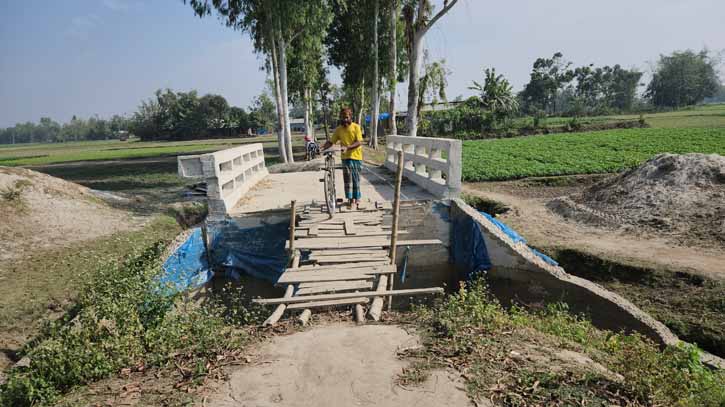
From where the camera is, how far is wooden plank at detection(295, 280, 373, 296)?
5.73 m

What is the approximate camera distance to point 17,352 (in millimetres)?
5164

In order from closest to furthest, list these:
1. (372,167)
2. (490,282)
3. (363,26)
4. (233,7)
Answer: (490,282) → (372,167) → (233,7) → (363,26)

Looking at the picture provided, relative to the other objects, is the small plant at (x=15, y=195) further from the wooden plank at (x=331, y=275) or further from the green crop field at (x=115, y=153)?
the green crop field at (x=115, y=153)

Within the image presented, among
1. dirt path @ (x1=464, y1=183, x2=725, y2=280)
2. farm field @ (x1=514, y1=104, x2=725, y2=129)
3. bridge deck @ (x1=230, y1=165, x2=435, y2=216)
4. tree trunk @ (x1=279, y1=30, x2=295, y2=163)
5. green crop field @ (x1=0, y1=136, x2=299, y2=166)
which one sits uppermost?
tree trunk @ (x1=279, y1=30, x2=295, y2=163)

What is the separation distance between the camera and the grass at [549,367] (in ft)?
10.7

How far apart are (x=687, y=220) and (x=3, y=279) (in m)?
12.6

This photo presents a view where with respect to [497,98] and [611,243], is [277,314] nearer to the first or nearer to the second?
[611,243]

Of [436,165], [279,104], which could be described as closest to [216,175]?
[436,165]

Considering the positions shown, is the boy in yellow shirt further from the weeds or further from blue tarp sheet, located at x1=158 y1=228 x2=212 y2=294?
the weeds

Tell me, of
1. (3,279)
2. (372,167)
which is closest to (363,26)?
(372,167)

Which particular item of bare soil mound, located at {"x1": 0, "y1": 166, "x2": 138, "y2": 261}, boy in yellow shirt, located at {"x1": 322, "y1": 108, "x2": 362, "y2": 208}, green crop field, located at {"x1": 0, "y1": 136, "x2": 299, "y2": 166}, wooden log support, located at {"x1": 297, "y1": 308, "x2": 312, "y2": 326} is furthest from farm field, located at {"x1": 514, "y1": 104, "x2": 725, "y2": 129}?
bare soil mound, located at {"x1": 0, "y1": 166, "x2": 138, "y2": 261}

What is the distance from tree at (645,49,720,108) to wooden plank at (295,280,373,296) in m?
83.5

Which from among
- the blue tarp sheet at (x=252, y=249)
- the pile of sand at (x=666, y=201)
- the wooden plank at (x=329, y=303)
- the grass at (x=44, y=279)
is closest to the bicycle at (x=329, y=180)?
the blue tarp sheet at (x=252, y=249)

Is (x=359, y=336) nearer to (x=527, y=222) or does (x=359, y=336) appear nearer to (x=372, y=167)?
(x=527, y=222)
